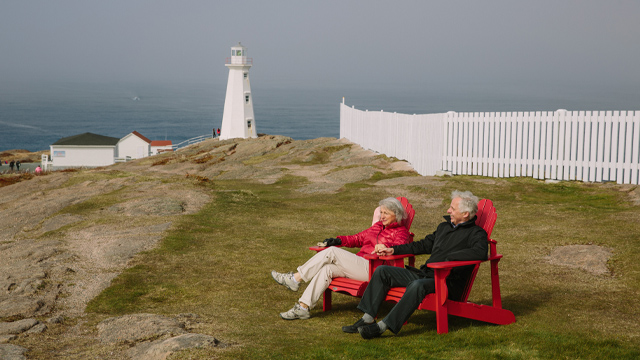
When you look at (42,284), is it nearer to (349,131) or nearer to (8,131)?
(349,131)

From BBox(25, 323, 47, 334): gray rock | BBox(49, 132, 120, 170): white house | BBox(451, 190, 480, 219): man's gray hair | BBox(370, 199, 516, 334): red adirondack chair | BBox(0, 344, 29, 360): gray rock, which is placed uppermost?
BBox(451, 190, 480, 219): man's gray hair

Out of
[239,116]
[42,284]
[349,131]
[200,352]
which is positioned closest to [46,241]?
[42,284]

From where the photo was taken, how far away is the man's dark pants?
5.25 meters

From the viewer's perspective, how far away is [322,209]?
1410 centimetres

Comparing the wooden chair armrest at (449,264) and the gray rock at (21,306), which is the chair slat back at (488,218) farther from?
the gray rock at (21,306)

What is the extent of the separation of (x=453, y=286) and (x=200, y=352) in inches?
95.5

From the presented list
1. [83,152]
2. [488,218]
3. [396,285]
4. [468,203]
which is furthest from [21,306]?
[83,152]

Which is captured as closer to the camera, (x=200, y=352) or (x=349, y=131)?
(x=200, y=352)

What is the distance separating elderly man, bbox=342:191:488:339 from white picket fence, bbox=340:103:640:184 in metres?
11.7

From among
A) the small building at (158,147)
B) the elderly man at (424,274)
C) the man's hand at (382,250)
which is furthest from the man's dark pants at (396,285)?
the small building at (158,147)

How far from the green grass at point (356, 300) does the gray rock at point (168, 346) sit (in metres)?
0.14

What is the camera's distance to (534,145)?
1681 centimetres

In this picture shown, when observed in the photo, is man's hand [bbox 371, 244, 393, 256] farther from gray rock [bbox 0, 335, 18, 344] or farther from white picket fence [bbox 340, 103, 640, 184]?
white picket fence [bbox 340, 103, 640, 184]

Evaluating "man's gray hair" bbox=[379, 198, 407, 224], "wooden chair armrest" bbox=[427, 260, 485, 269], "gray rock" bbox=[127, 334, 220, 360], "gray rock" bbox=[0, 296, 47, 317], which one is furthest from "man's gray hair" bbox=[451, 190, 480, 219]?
"gray rock" bbox=[0, 296, 47, 317]
